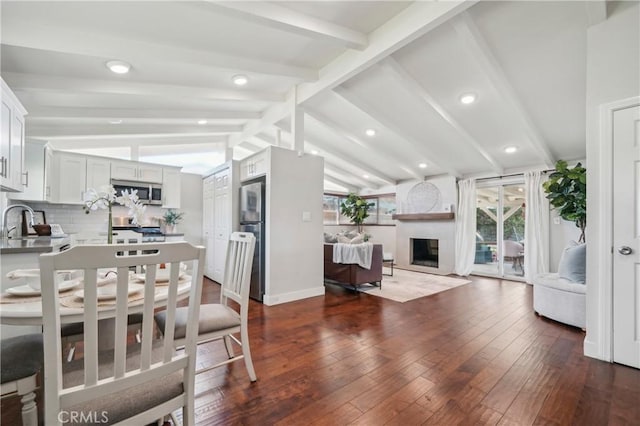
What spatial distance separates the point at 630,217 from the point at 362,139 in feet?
12.7

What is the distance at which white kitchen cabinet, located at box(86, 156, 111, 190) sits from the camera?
4.56 meters

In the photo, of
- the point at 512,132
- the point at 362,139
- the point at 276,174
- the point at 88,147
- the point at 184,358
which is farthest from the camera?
the point at 362,139

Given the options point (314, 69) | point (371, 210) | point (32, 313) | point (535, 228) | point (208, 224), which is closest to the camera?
point (32, 313)

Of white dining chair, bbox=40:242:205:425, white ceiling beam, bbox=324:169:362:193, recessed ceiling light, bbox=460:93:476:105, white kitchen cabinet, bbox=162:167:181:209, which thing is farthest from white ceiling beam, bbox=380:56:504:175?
white kitchen cabinet, bbox=162:167:181:209

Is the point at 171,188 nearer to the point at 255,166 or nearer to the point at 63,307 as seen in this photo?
the point at 255,166

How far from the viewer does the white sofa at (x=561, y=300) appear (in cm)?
291

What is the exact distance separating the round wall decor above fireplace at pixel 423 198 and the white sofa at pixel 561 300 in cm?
339

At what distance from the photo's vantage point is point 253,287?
13.0 ft

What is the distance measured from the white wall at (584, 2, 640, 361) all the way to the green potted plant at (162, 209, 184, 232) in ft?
Result: 20.4

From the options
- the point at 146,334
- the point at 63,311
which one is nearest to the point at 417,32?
the point at 146,334

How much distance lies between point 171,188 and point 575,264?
21.0 ft

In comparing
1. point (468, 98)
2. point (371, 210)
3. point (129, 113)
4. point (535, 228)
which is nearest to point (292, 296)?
point (129, 113)

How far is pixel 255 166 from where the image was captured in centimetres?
413

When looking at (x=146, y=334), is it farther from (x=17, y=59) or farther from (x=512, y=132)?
(x=512, y=132)
